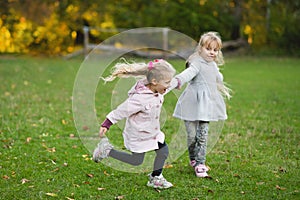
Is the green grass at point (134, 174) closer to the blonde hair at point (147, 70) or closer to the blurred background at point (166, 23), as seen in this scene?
the blonde hair at point (147, 70)

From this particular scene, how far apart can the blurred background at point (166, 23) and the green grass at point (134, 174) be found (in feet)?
38.7

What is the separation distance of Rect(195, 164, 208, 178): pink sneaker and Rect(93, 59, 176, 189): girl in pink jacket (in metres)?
0.57

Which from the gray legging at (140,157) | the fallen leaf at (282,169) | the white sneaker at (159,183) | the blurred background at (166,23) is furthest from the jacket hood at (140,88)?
the blurred background at (166,23)

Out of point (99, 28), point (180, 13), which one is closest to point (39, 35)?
point (99, 28)

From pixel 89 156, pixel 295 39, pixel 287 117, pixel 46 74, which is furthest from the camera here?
pixel 295 39

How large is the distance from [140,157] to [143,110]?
1.54 feet

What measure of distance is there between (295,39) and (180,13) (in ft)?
17.9

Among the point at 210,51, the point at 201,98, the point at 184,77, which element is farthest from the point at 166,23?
the point at 184,77

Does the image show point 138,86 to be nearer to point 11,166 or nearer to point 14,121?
point 11,166

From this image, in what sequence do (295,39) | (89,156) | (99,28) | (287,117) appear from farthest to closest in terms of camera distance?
(99,28), (295,39), (287,117), (89,156)

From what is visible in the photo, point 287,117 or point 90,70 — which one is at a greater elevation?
point 90,70

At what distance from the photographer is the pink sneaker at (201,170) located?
15.2 feet

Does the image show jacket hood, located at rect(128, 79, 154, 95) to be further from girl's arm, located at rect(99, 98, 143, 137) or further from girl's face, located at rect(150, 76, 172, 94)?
girl's arm, located at rect(99, 98, 143, 137)

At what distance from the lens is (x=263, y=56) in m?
21.2
